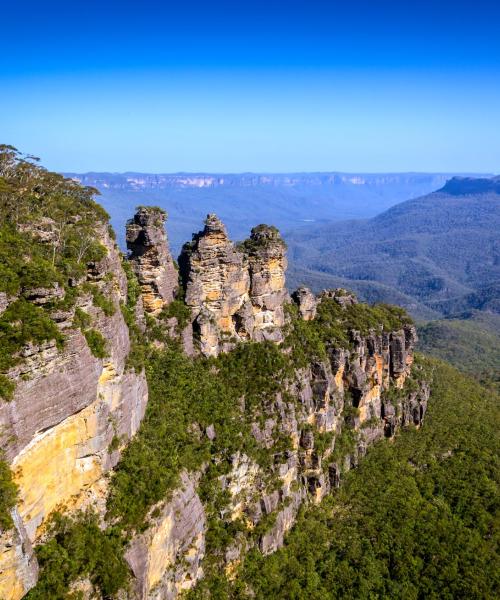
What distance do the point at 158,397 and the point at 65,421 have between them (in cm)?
1136

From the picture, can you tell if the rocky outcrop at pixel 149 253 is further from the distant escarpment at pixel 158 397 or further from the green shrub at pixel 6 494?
the green shrub at pixel 6 494

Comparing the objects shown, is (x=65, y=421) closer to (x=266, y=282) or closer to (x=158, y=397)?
(x=158, y=397)

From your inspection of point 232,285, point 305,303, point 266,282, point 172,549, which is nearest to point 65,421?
point 172,549

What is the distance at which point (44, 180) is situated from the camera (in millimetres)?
34875

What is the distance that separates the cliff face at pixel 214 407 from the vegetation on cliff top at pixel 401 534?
1.64 meters

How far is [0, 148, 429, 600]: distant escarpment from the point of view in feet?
66.2

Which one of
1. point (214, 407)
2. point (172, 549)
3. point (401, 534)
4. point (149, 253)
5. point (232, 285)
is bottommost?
point (401, 534)

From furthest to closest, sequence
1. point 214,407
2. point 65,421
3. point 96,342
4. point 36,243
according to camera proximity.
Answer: point 214,407 < point 36,243 < point 96,342 < point 65,421

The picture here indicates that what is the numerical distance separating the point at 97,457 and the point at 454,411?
46228 millimetres

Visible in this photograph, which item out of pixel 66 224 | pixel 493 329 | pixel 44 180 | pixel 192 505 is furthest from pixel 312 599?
pixel 493 329

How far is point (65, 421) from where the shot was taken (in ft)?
71.8

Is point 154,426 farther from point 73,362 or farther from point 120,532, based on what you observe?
point 73,362

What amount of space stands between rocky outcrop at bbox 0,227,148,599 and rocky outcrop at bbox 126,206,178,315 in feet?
25.7

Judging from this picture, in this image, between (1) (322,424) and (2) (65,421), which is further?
(1) (322,424)
